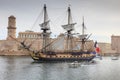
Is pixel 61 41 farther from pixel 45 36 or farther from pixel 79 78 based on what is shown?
pixel 79 78

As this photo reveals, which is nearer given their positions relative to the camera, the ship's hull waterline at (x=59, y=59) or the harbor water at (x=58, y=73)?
the harbor water at (x=58, y=73)

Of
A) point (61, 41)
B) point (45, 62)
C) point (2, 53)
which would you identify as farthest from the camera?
point (2, 53)

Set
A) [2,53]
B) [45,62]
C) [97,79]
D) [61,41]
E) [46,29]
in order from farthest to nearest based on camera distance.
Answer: [2,53]
[61,41]
[46,29]
[45,62]
[97,79]

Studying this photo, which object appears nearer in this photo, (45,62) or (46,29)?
(45,62)

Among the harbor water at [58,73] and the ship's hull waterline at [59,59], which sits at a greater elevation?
the ship's hull waterline at [59,59]

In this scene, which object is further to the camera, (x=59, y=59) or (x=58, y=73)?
(x=59, y=59)

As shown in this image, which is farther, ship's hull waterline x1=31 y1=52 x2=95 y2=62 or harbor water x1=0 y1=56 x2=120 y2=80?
ship's hull waterline x1=31 y1=52 x2=95 y2=62

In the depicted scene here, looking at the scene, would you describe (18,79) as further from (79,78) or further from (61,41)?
(61,41)

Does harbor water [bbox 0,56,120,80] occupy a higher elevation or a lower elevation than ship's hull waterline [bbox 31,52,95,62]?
lower

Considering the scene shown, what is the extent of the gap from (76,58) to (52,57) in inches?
314

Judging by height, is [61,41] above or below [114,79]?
above

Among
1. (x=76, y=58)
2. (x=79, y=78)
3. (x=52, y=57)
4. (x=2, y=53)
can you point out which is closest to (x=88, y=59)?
(x=76, y=58)

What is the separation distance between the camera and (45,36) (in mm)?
107312

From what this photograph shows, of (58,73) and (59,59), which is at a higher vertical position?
(59,59)
